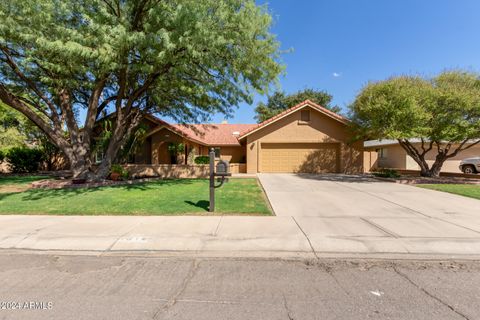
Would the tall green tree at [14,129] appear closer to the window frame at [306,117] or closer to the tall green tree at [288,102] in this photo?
the window frame at [306,117]

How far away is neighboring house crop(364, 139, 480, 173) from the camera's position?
834 inches

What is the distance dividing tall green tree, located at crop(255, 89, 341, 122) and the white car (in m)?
22.7

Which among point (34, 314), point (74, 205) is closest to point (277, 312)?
point (34, 314)

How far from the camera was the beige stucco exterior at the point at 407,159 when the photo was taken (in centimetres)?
2123

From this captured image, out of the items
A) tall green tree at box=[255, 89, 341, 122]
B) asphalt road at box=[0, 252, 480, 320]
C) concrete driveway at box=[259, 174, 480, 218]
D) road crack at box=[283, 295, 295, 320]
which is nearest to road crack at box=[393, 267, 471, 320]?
asphalt road at box=[0, 252, 480, 320]

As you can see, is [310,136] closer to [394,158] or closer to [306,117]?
[306,117]

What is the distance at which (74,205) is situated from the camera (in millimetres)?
7531

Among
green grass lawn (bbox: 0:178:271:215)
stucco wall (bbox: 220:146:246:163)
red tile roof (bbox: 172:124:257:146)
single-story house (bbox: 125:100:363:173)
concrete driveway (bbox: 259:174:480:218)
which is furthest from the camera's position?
stucco wall (bbox: 220:146:246:163)

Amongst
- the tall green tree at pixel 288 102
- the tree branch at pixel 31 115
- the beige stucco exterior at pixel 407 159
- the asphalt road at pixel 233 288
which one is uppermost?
the tall green tree at pixel 288 102

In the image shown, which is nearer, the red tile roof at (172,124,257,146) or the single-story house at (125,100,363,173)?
the single-story house at (125,100,363,173)

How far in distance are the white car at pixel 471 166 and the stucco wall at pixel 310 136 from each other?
840 cm

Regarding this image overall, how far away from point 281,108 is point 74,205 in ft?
121

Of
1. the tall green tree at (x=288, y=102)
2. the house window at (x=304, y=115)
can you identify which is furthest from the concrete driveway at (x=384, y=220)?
the tall green tree at (x=288, y=102)

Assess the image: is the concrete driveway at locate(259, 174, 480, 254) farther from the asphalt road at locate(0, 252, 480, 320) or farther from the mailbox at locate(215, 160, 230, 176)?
the mailbox at locate(215, 160, 230, 176)
